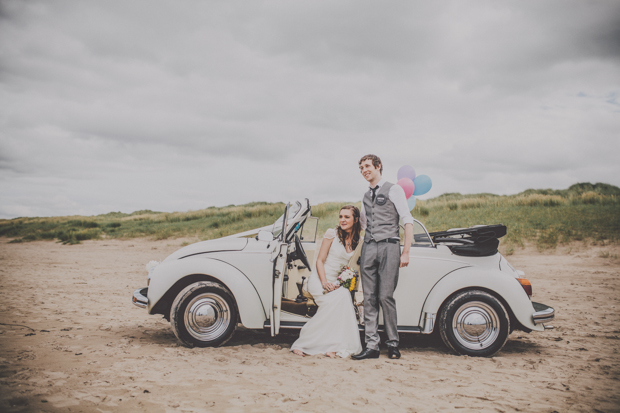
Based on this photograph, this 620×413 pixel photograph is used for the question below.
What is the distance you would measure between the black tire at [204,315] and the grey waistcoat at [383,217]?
1866mm

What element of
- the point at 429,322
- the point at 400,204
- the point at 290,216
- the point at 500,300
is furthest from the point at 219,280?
the point at 500,300

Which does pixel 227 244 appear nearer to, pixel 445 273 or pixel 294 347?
pixel 294 347

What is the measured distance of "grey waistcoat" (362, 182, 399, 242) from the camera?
4273 mm

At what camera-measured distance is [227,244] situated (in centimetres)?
459

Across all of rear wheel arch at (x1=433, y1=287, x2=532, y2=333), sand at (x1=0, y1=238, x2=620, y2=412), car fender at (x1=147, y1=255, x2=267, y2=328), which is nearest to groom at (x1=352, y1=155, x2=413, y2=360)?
sand at (x1=0, y1=238, x2=620, y2=412)

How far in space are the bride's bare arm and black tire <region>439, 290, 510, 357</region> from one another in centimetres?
134

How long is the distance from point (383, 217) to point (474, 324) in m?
1.62

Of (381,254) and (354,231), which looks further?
(354,231)

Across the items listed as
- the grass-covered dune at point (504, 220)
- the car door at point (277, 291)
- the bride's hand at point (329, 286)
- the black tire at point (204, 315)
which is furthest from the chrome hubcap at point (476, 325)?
the grass-covered dune at point (504, 220)

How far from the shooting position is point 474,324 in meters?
4.27

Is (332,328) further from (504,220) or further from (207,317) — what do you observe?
(504,220)

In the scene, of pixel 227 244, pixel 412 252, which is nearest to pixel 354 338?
pixel 412 252

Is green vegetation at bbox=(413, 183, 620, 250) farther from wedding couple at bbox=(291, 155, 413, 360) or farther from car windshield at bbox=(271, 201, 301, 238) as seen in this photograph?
car windshield at bbox=(271, 201, 301, 238)

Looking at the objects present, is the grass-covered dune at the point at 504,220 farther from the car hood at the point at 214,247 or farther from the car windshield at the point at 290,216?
the car hood at the point at 214,247
